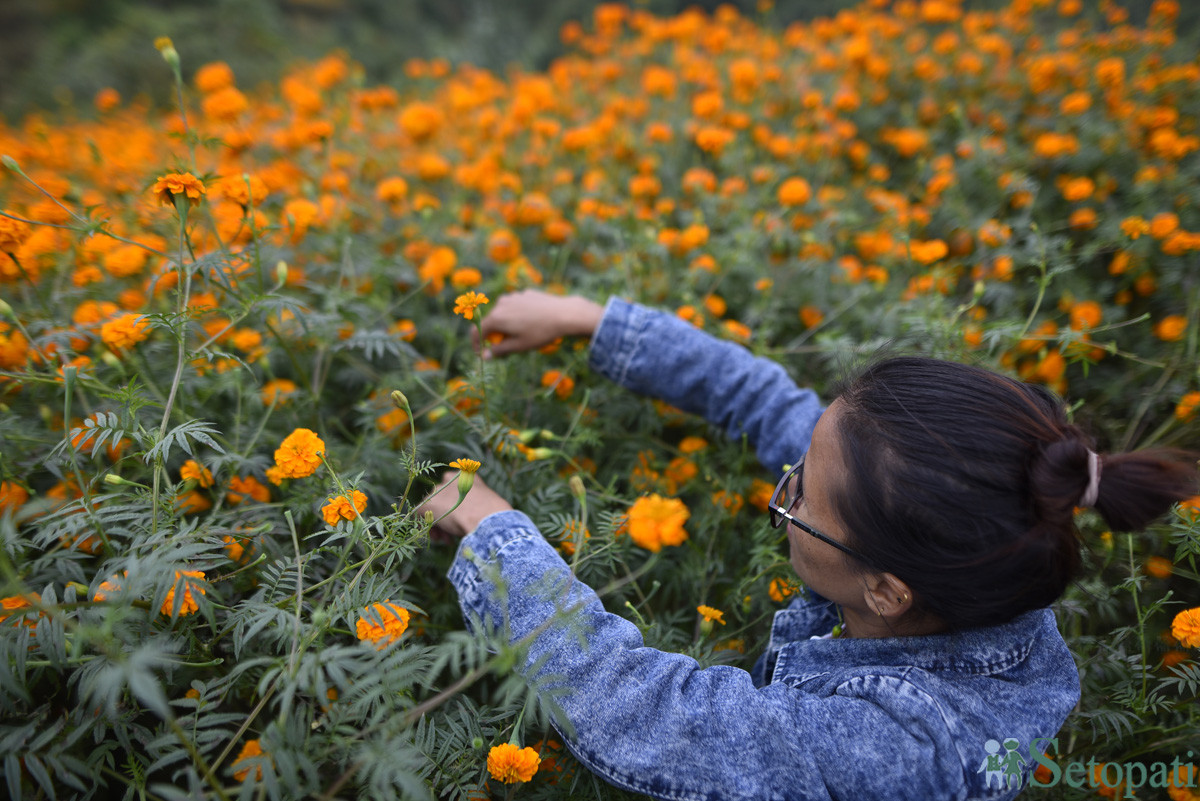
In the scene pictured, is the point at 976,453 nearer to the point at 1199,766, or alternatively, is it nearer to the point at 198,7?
the point at 1199,766

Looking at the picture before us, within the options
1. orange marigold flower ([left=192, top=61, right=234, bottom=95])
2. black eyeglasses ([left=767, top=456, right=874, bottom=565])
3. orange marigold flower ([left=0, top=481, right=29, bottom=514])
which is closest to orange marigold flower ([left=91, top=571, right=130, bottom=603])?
orange marigold flower ([left=0, top=481, right=29, bottom=514])

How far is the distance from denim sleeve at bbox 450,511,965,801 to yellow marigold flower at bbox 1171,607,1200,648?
543 millimetres

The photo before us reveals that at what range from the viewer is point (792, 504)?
3.31 feet

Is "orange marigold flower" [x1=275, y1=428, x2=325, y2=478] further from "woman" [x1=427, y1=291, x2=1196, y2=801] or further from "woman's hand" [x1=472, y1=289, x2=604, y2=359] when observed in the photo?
"woman's hand" [x1=472, y1=289, x2=604, y2=359]

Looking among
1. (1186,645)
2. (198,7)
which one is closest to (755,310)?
(1186,645)

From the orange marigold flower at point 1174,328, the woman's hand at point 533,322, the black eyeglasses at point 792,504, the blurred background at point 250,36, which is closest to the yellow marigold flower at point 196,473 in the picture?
the woman's hand at point 533,322

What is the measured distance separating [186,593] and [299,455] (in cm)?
25

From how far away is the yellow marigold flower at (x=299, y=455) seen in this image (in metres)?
0.96

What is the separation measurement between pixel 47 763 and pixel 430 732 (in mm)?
493

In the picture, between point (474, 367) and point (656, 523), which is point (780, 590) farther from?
point (474, 367)

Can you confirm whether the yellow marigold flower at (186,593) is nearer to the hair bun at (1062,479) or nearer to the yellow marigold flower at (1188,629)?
the hair bun at (1062,479)

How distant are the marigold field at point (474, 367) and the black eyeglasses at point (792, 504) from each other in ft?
0.48

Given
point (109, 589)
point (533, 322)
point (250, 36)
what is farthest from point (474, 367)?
point (250, 36)

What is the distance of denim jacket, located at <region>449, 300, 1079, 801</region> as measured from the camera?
80 centimetres
